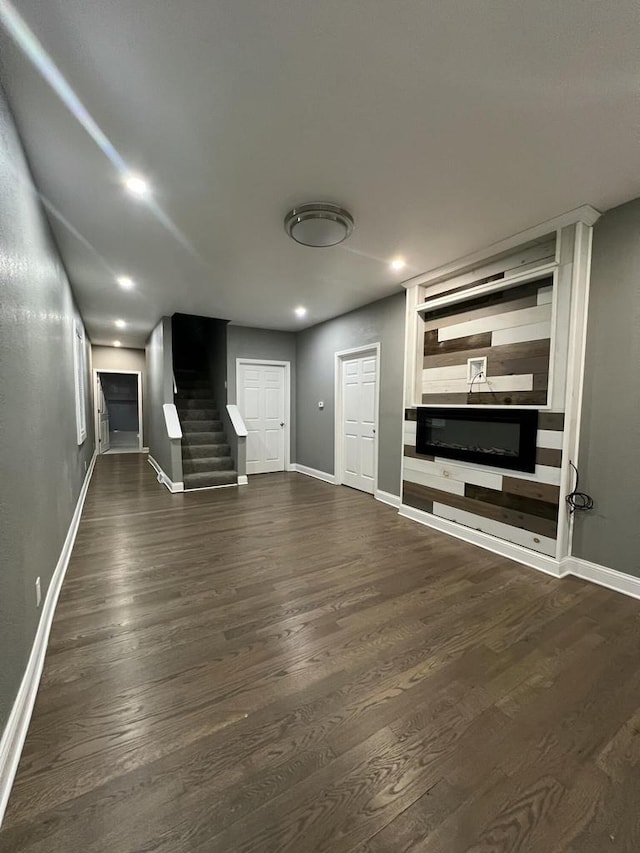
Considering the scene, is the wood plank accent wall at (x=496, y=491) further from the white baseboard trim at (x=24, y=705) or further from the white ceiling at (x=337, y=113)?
the white baseboard trim at (x=24, y=705)

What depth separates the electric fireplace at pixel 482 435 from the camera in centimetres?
282

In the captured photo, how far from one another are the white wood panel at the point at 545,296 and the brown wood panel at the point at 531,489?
4.79 feet

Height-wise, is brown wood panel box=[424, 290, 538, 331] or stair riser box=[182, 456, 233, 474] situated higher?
brown wood panel box=[424, 290, 538, 331]

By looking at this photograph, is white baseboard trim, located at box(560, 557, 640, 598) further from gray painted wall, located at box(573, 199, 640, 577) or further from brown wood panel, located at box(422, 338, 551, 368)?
brown wood panel, located at box(422, 338, 551, 368)

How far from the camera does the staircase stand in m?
5.45

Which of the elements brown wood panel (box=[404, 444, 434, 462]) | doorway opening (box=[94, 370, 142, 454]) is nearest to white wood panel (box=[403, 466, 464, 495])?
brown wood panel (box=[404, 444, 434, 462])

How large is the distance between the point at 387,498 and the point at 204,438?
11.2ft

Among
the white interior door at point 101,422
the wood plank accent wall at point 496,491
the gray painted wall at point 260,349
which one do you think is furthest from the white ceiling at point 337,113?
the white interior door at point 101,422

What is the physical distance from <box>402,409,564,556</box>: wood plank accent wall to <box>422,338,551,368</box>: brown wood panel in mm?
532

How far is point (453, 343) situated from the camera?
3.49 metres

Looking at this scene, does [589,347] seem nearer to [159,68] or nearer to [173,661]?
[159,68]

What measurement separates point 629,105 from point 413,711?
9.52ft

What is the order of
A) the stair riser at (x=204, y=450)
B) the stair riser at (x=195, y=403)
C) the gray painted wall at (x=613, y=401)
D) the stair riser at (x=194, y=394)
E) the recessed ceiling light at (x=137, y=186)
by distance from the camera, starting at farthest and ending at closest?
the stair riser at (x=194, y=394)
the stair riser at (x=195, y=403)
the stair riser at (x=204, y=450)
the gray painted wall at (x=613, y=401)
the recessed ceiling light at (x=137, y=186)

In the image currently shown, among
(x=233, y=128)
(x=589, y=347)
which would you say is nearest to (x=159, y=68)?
(x=233, y=128)
